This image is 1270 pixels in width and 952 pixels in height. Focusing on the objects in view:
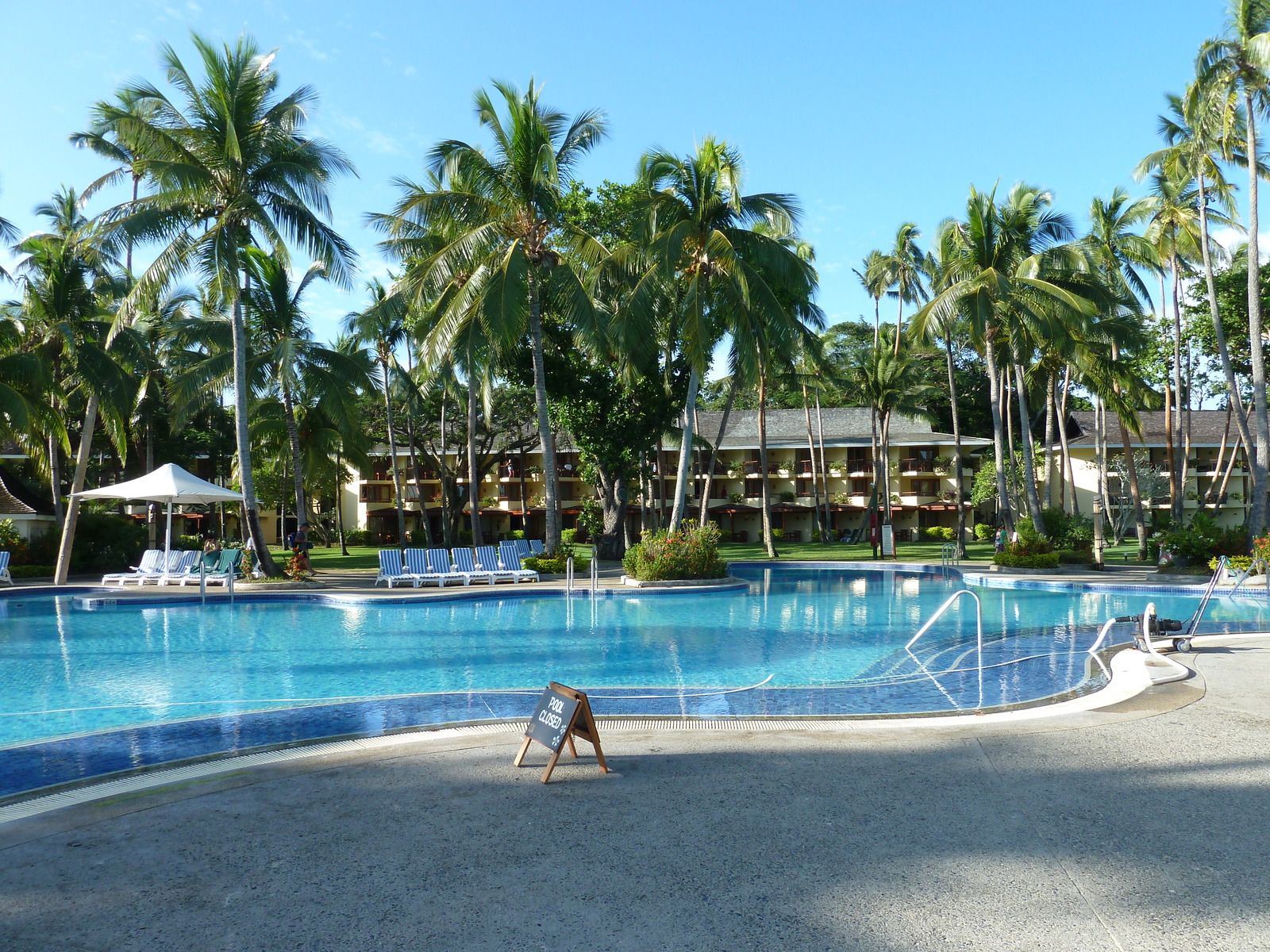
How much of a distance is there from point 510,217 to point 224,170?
651 cm

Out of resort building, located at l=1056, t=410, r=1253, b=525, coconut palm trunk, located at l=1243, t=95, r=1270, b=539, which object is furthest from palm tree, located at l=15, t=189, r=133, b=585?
resort building, located at l=1056, t=410, r=1253, b=525

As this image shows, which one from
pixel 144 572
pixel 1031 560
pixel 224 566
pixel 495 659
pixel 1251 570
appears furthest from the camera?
pixel 1031 560

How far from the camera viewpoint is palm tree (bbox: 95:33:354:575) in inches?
760

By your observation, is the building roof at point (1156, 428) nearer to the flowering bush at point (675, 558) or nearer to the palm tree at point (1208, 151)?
the palm tree at point (1208, 151)

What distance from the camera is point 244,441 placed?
2156cm

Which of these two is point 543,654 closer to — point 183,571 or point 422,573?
point 422,573

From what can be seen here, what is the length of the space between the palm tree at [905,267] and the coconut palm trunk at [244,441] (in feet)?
87.6

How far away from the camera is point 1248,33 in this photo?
22547mm

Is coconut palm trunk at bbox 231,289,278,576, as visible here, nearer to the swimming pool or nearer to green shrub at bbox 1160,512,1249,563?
the swimming pool

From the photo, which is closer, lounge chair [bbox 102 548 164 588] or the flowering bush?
the flowering bush

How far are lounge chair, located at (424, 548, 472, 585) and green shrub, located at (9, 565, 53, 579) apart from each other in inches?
441


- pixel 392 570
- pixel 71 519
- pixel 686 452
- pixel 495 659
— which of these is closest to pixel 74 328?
pixel 71 519

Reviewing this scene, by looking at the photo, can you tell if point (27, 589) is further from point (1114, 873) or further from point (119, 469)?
point (1114, 873)

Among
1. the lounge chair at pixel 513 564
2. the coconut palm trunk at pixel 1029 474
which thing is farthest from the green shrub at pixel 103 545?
the coconut palm trunk at pixel 1029 474
